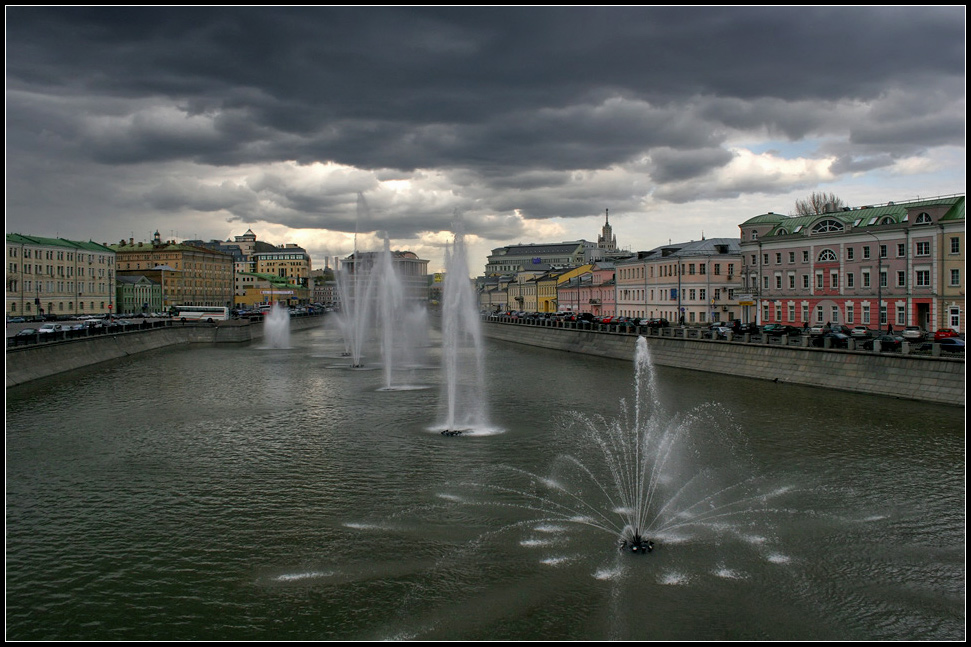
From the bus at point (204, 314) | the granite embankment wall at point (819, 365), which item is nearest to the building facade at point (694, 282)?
the granite embankment wall at point (819, 365)

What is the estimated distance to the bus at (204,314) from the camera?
102 meters

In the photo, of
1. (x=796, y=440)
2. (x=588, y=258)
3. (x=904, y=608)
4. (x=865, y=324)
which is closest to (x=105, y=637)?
(x=904, y=608)

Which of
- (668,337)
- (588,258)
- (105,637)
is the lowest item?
(105,637)

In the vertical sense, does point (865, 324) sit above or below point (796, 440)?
above

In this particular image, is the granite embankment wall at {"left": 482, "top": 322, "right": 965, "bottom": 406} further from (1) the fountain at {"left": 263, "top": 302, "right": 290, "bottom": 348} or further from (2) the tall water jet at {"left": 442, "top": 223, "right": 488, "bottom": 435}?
(1) the fountain at {"left": 263, "top": 302, "right": 290, "bottom": 348}

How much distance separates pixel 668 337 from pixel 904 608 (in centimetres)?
4407

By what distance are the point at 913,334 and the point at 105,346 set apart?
2579 inches

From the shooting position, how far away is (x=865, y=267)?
2218 inches

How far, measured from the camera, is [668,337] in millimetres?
56250

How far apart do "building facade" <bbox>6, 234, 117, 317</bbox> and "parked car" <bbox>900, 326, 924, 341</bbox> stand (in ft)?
316

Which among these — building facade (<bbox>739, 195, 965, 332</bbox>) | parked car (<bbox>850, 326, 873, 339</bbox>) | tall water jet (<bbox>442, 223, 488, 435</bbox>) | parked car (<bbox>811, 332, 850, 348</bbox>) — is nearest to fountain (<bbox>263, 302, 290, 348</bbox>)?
tall water jet (<bbox>442, 223, 488, 435</bbox>)

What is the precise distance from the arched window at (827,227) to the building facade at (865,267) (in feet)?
0.30

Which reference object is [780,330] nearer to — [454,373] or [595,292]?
[454,373]

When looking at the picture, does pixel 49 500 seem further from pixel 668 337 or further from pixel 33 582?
pixel 668 337
